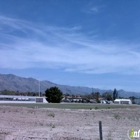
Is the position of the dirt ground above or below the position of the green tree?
below

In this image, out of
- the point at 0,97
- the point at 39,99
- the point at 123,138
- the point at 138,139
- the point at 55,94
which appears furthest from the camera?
the point at 0,97

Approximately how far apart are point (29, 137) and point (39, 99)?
12917 centimetres

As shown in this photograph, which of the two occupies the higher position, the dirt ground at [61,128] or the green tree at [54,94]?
the green tree at [54,94]

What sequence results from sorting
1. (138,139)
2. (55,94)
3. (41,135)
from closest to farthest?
(138,139) → (41,135) → (55,94)

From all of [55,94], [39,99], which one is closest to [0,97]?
[39,99]

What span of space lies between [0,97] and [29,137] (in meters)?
144

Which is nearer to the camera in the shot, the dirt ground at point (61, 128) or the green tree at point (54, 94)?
the dirt ground at point (61, 128)

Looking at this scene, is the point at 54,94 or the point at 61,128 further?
the point at 54,94

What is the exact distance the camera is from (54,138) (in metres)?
17.3

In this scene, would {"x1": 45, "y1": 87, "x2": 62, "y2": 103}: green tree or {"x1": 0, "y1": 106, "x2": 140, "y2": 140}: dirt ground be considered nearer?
{"x1": 0, "y1": 106, "x2": 140, "y2": 140}: dirt ground

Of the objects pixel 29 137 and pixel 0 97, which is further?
pixel 0 97

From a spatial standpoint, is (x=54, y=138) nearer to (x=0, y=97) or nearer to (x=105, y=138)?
(x=105, y=138)

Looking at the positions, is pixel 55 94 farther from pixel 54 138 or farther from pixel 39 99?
pixel 54 138

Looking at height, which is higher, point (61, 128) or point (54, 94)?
point (54, 94)
